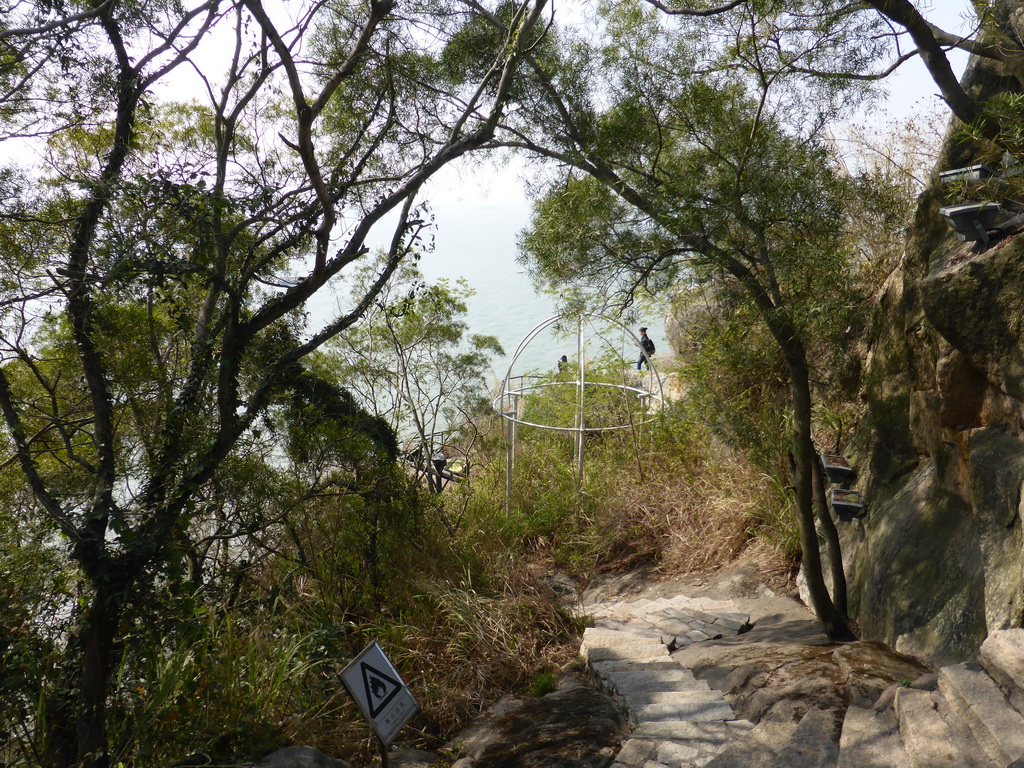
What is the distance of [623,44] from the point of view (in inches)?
202

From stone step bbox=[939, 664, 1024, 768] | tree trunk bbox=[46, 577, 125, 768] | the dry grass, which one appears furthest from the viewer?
the dry grass

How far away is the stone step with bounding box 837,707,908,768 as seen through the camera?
296cm

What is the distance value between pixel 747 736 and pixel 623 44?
4327 millimetres

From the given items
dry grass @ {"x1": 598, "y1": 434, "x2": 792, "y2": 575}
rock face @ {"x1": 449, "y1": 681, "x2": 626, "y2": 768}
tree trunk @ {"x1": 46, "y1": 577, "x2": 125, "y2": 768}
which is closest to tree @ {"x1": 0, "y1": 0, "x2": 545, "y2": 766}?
tree trunk @ {"x1": 46, "y1": 577, "x2": 125, "y2": 768}

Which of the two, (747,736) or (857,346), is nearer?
(747,736)

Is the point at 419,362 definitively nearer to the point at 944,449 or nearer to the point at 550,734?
the point at 550,734

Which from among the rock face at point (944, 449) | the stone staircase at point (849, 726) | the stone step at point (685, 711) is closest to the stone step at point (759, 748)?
the stone staircase at point (849, 726)

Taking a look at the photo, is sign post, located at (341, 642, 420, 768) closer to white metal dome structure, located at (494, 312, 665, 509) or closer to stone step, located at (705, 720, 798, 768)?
stone step, located at (705, 720, 798, 768)

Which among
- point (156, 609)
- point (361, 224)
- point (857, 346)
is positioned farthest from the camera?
point (857, 346)

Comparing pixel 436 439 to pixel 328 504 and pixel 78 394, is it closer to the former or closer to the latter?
pixel 328 504

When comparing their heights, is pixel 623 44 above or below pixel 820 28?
above

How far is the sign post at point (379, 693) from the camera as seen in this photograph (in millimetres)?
3195

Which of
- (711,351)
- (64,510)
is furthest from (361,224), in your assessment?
(711,351)

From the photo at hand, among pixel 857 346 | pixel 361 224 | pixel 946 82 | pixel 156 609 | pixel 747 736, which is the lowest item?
pixel 747 736
